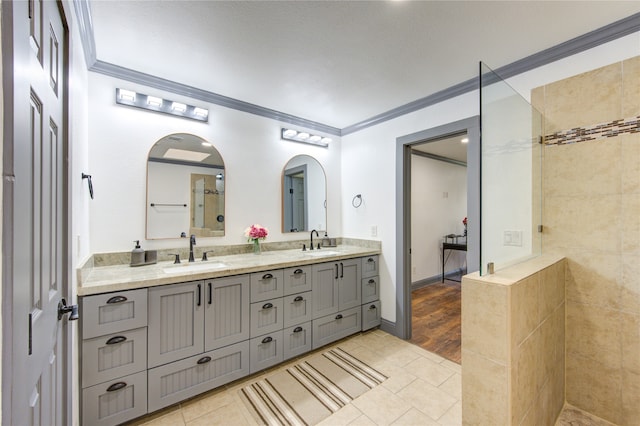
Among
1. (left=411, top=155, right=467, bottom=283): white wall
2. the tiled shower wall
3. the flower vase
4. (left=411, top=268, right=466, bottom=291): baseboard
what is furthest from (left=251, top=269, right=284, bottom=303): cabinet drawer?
(left=411, top=268, right=466, bottom=291): baseboard

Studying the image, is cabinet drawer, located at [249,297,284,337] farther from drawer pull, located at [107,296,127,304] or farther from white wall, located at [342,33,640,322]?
white wall, located at [342,33,640,322]

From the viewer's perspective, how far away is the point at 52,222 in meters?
0.97

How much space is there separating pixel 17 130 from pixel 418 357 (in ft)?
9.62

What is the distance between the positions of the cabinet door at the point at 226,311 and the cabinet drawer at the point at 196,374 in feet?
0.26

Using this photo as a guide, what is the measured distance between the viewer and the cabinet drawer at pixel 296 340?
235 centimetres

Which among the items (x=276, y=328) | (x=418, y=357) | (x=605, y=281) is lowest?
(x=418, y=357)

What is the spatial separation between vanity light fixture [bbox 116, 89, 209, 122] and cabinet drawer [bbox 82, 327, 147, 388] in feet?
5.77

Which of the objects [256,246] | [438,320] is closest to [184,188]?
[256,246]

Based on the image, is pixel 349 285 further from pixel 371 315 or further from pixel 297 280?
pixel 297 280

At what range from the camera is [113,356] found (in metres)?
1.61

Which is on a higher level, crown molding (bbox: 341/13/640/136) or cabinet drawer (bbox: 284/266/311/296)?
crown molding (bbox: 341/13/640/136)

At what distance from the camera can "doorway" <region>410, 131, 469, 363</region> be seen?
4039mm

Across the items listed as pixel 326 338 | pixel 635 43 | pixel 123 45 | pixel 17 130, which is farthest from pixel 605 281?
pixel 123 45

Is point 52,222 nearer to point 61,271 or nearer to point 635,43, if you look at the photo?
point 61,271
